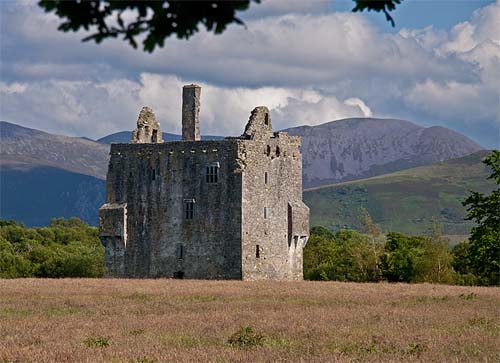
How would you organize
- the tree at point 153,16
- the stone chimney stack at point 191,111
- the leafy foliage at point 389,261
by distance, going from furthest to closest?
the stone chimney stack at point 191,111, the leafy foliage at point 389,261, the tree at point 153,16

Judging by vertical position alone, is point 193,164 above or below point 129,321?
above

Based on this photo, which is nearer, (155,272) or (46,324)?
(46,324)

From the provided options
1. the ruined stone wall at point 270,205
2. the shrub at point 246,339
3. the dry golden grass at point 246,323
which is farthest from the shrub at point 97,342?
the ruined stone wall at point 270,205

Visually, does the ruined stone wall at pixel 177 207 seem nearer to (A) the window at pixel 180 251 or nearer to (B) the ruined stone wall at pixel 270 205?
(A) the window at pixel 180 251

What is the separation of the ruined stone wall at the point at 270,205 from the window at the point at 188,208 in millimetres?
3125

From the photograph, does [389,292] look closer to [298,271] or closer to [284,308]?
[284,308]

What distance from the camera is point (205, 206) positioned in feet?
200

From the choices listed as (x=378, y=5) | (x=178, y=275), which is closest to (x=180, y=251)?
(x=178, y=275)

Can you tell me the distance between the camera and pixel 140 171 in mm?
63438

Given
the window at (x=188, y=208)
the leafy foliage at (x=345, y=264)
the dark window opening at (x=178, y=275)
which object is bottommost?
the dark window opening at (x=178, y=275)

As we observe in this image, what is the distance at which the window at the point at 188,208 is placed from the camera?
2419 inches

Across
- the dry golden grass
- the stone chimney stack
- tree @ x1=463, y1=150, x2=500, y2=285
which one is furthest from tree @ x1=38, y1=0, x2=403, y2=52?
the stone chimney stack

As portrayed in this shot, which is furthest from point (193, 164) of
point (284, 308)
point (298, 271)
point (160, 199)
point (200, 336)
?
point (200, 336)

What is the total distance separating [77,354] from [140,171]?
41844 millimetres
